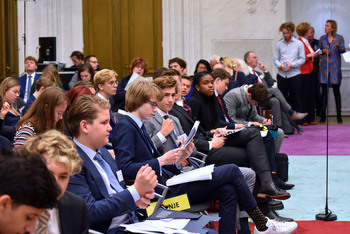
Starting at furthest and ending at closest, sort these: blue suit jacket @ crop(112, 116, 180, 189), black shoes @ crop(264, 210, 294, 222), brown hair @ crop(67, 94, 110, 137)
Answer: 1. black shoes @ crop(264, 210, 294, 222)
2. blue suit jacket @ crop(112, 116, 180, 189)
3. brown hair @ crop(67, 94, 110, 137)

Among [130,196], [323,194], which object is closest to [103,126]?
[130,196]

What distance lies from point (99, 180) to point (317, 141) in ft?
23.9

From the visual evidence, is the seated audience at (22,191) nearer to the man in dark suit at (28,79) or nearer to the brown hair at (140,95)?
the brown hair at (140,95)

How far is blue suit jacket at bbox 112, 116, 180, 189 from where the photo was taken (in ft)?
11.4

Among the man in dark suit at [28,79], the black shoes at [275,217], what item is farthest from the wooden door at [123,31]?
the black shoes at [275,217]

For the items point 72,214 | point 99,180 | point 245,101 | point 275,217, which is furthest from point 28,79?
point 72,214

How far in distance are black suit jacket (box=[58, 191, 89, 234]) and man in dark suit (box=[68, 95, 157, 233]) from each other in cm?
43

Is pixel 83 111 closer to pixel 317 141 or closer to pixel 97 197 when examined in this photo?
pixel 97 197

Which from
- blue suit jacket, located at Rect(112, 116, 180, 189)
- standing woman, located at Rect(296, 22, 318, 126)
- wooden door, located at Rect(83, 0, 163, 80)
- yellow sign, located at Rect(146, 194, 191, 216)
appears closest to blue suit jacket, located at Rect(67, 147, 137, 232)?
blue suit jacket, located at Rect(112, 116, 180, 189)

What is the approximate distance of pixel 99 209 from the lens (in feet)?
8.80

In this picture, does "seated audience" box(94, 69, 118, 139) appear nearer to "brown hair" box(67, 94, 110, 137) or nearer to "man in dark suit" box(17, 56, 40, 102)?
"brown hair" box(67, 94, 110, 137)

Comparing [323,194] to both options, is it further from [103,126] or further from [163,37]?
[163,37]

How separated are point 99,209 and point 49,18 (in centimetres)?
1004

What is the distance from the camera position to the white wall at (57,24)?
471 inches
